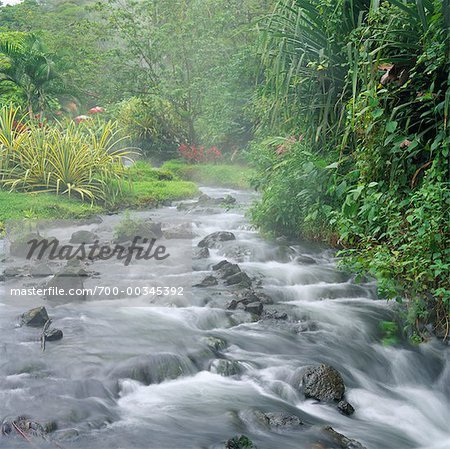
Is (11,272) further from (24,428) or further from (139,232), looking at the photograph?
(24,428)

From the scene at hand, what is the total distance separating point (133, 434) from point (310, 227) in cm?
421

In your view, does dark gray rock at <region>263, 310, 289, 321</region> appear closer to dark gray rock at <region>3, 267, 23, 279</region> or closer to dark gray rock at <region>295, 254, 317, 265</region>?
dark gray rock at <region>295, 254, 317, 265</region>

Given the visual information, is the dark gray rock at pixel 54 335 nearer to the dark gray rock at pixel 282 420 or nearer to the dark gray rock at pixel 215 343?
the dark gray rock at pixel 215 343

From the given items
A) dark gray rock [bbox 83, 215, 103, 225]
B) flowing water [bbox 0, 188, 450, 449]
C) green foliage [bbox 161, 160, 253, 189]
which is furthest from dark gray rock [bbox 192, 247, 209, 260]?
green foliage [bbox 161, 160, 253, 189]

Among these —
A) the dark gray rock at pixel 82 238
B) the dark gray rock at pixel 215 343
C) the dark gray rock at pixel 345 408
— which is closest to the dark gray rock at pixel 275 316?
the dark gray rock at pixel 215 343

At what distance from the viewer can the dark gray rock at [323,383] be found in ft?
13.1

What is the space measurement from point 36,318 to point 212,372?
1.52 metres

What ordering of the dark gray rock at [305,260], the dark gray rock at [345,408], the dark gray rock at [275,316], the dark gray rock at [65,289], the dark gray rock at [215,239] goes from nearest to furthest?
the dark gray rock at [345,408], the dark gray rock at [275,316], the dark gray rock at [65,289], the dark gray rock at [305,260], the dark gray rock at [215,239]

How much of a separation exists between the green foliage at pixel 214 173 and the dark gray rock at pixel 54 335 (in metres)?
8.85

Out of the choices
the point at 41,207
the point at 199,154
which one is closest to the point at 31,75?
the point at 199,154

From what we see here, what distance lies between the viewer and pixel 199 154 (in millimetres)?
15836

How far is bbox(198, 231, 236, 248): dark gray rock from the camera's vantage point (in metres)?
7.91

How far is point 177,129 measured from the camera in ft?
55.2

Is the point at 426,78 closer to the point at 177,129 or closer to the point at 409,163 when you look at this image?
the point at 409,163
